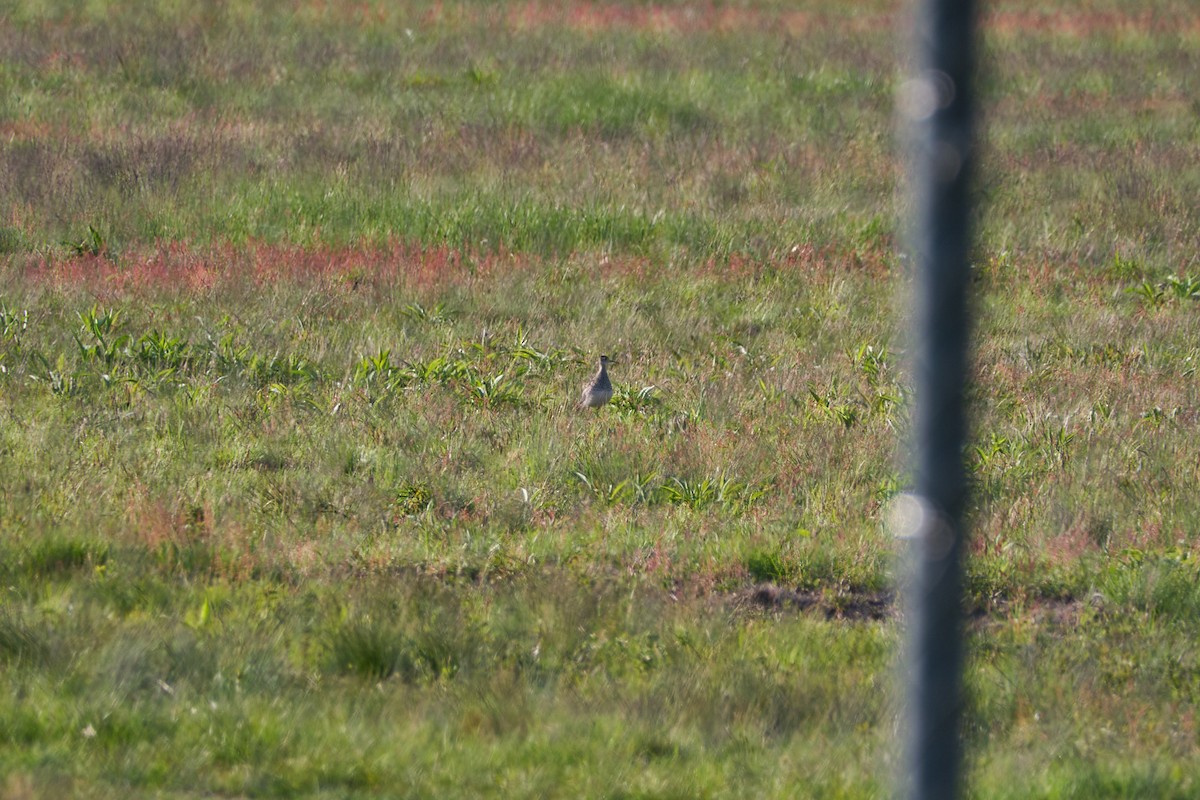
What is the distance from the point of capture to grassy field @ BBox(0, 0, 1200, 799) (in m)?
4.60

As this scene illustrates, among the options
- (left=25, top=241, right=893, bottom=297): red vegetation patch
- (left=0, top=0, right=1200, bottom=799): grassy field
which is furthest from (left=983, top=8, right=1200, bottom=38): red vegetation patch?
(left=25, top=241, right=893, bottom=297): red vegetation patch

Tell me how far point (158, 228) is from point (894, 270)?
20.5 ft

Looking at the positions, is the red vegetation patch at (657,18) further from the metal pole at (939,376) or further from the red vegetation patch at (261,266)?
the metal pole at (939,376)

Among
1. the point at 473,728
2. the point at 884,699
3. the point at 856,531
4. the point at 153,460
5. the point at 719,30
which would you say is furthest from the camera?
the point at 719,30

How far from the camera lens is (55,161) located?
13.1 m

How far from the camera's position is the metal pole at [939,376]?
7.70 ft

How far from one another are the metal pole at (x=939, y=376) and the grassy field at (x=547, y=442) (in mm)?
1814

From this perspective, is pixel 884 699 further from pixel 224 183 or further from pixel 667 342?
pixel 224 183

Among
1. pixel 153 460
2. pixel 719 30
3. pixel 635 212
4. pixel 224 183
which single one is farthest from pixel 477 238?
pixel 719 30

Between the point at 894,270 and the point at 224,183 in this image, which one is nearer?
the point at 894,270

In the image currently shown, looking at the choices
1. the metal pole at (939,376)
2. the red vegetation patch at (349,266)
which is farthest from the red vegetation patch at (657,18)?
the metal pole at (939,376)

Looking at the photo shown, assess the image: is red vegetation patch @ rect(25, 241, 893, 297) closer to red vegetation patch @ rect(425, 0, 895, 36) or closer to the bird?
the bird

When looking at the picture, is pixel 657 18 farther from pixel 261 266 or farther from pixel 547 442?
pixel 547 442

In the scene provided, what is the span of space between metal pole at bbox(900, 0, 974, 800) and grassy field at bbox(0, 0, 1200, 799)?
1814 millimetres
